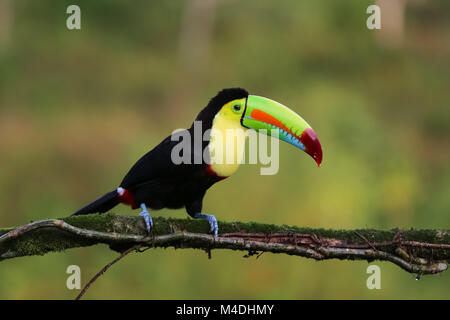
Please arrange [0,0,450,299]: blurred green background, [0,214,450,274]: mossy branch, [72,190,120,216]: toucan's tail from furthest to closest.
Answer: [0,0,450,299]: blurred green background, [72,190,120,216]: toucan's tail, [0,214,450,274]: mossy branch

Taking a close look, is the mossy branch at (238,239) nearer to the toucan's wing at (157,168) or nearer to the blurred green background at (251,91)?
the toucan's wing at (157,168)

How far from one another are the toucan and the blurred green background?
7.34 ft

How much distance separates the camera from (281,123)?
3.51m

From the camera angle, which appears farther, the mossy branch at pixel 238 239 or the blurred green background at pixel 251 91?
the blurred green background at pixel 251 91

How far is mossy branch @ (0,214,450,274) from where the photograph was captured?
271 centimetres

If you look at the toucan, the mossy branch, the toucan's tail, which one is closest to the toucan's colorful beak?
the toucan

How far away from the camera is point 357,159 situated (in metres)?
9.17

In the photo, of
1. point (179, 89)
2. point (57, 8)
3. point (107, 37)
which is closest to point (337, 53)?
point (179, 89)

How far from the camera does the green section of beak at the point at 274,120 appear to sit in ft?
11.4

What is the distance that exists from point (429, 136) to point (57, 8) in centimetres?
788

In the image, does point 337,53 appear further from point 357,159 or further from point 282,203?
point 282,203
